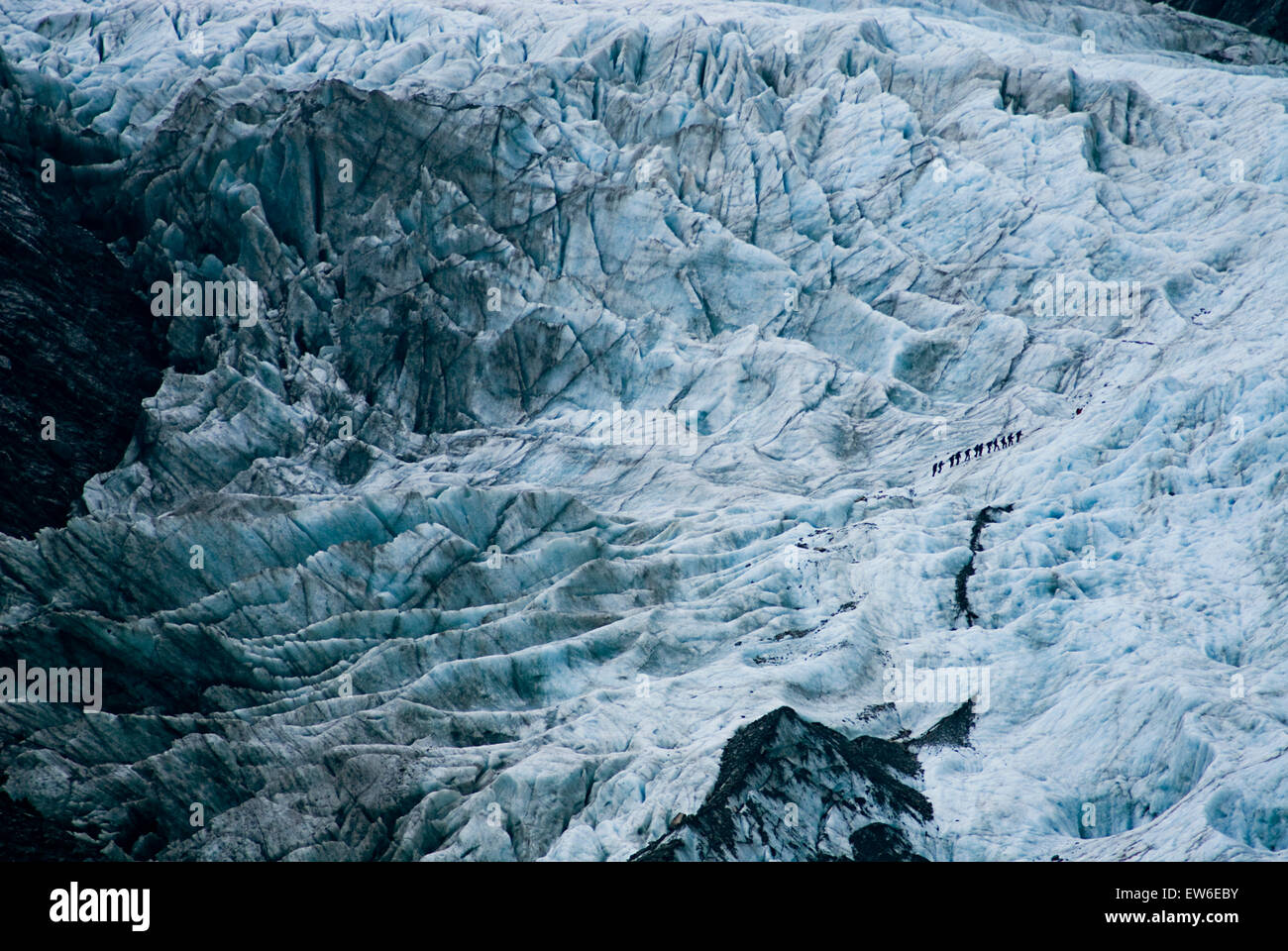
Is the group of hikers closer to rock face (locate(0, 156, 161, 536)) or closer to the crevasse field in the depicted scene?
the crevasse field

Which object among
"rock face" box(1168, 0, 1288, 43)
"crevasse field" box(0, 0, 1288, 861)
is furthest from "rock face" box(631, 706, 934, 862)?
"rock face" box(1168, 0, 1288, 43)

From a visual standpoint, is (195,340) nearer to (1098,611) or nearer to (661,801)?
(661,801)

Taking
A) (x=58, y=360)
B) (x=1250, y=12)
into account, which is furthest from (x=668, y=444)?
(x=1250, y=12)

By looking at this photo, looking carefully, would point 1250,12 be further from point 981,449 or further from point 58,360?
point 58,360

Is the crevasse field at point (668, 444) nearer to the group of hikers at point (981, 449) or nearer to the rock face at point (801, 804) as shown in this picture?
the rock face at point (801, 804)
